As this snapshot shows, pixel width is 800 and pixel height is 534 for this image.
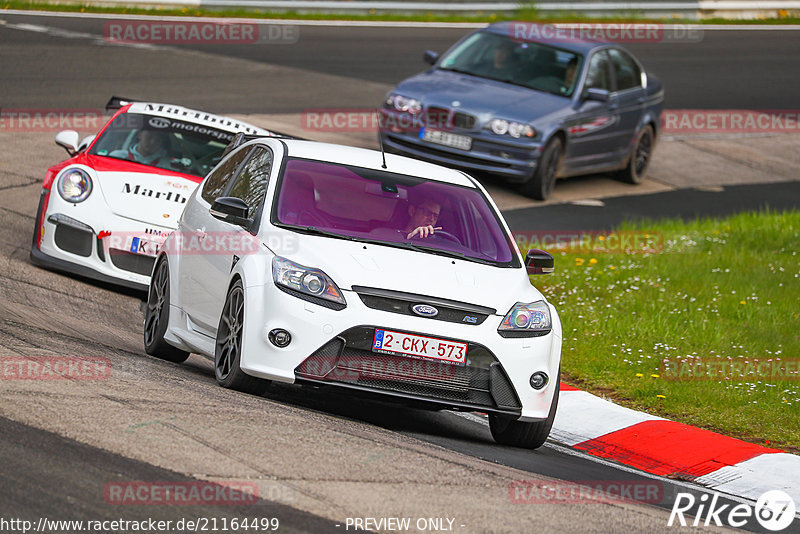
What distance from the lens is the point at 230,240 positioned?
792 centimetres

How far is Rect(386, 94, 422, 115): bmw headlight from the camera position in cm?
1603

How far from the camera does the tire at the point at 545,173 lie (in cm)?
1614

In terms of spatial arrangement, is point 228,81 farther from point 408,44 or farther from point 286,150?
point 286,150

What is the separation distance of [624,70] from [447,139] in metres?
3.65

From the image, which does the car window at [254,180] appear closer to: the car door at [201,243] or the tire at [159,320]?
the car door at [201,243]

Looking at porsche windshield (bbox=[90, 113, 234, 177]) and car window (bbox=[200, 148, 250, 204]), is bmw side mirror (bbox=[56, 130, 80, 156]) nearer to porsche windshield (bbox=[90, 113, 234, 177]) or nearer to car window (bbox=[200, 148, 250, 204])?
porsche windshield (bbox=[90, 113, 234, 177])

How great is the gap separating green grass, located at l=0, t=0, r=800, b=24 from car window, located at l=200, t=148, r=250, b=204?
1752 cm

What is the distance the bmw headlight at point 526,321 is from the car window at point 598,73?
9.99m

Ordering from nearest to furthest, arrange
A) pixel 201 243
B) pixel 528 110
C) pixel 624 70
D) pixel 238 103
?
pixel 201 243 < pixel 528 110 < pixel 624 70 < pixel 238 103

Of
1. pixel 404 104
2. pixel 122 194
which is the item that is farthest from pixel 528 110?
pixel 122 194

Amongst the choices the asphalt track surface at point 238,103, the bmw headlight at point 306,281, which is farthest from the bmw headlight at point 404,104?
the bmw headlight at point 306,281

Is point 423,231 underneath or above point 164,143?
above

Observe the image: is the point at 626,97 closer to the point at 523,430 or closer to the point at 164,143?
the point at 164,143

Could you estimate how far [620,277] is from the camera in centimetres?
1267
